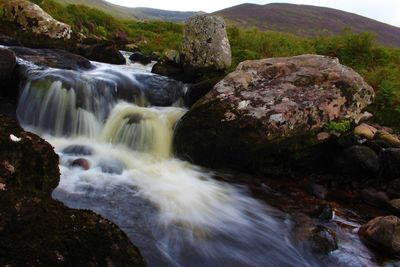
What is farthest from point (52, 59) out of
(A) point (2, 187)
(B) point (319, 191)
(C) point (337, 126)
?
→ (A) point (2, 187)

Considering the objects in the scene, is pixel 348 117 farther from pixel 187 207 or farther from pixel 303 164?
pixel 187 207

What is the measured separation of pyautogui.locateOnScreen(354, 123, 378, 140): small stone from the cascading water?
4.11 meters

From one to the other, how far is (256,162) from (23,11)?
12.2 meters

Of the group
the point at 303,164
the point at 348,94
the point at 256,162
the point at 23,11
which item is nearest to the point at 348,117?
the point at 348,94

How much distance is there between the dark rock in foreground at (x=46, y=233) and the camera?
95.9 inches

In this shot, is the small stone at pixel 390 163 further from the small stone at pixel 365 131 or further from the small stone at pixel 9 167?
the small stone at pixel 9 167

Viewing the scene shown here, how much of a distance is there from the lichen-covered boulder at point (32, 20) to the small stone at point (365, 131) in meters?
11.6

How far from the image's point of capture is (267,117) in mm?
8992

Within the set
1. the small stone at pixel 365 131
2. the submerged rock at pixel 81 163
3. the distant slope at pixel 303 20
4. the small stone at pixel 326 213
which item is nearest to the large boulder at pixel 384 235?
the small stone at pixel 326 213

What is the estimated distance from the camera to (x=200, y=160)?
9250 millimetres

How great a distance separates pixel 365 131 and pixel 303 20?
219 feet

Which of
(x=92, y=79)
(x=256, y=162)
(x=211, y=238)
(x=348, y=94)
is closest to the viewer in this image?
(x=211, y=238)

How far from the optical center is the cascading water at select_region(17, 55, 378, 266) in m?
5.90

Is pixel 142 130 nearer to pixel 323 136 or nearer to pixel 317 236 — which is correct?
pixel 323 136
